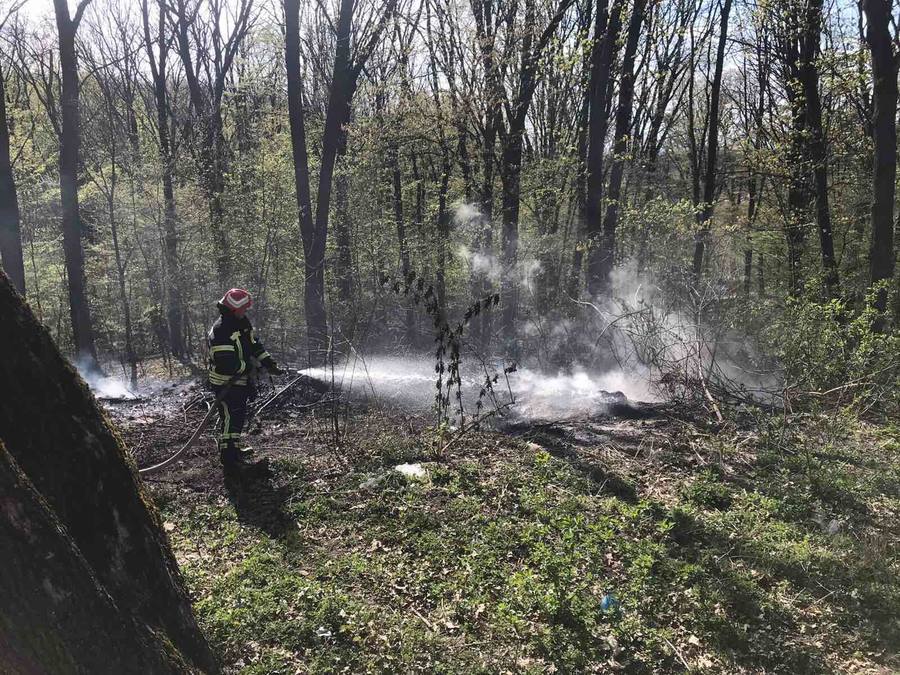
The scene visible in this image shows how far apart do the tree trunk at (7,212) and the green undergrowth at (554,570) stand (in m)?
8.84

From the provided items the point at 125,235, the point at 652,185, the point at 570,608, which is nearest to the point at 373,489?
the point at 570,608

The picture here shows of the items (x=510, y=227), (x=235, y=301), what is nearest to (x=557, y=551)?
(x=235, y=301)

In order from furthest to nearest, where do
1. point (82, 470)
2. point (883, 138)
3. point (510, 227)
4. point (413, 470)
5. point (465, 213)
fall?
point (465, 213)
point (510, 227)
point (883, 138)
point (413, 470)
point (82, 470)

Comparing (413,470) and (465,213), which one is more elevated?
(465,213)

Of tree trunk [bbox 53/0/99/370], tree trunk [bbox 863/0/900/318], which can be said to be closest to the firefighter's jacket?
tree trunk [bbox 53/0/99/370]

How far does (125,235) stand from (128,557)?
19.3m

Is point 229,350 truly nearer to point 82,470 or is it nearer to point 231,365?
point 231,365

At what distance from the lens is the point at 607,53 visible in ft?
43.6

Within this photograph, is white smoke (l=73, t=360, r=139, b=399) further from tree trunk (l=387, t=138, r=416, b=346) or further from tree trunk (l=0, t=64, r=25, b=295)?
tree trunk (l=387, t=138, r=416, b=346)

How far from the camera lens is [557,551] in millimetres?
4223

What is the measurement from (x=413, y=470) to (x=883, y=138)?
8913 millimetres

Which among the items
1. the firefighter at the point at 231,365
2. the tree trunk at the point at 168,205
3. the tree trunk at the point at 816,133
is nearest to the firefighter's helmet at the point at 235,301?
the firefighter at the point at 231,365

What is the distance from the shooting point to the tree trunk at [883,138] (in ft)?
27.9

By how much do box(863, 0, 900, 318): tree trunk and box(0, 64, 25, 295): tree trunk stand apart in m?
15.3
